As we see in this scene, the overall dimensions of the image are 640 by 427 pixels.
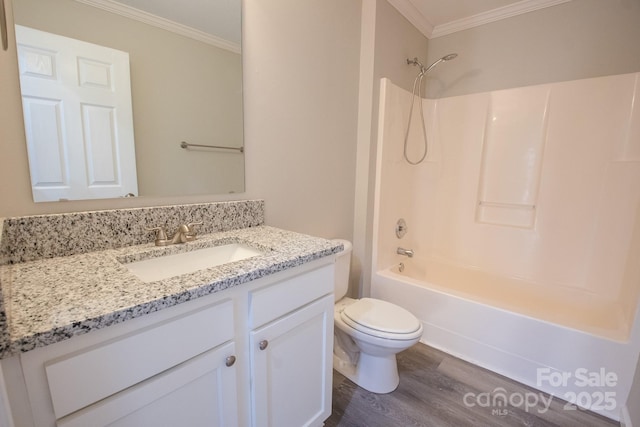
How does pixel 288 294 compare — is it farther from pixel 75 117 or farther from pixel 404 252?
pixel 404 252

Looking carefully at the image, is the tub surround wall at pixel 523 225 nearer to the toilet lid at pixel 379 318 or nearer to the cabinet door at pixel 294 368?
the toilet lid at pixel 379 318

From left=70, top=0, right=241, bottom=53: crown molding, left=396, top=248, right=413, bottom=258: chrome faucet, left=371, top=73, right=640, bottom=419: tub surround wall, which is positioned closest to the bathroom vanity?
left=70, top=0, right=241, bottom=53: crown molding

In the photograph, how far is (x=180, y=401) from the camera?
76cm

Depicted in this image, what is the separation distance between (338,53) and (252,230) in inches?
48.3

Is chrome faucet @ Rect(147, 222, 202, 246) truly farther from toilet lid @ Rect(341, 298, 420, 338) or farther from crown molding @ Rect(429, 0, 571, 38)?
crown molding @ Rect(429, 0, 571, 38)

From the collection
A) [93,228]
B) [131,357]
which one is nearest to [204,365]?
[131,357]

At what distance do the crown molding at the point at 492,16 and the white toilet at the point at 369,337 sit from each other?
195 centimetres

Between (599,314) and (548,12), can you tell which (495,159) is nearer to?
(548,12)

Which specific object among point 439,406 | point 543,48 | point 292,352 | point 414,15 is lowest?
point 439,406

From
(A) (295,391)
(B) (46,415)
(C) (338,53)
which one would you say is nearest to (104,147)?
(B) (46,415)

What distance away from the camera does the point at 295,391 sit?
3.62 ft

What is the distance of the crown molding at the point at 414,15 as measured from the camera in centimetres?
198

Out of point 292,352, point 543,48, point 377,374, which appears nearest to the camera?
point 292,352

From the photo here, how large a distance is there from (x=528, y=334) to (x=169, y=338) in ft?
6.03
